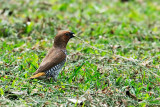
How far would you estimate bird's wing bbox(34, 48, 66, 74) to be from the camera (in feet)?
17.8

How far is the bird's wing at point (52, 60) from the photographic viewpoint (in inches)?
214

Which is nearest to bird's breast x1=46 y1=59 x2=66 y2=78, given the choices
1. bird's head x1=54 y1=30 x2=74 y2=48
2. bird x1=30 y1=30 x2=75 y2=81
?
bird x1=30 y1=30 x2=75 y2=81

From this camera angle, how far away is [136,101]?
4.98 meters

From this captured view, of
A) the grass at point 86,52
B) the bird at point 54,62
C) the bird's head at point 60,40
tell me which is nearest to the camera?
the grass at point 86,52

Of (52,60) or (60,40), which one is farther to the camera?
(60,40)

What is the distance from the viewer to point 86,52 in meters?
6.93

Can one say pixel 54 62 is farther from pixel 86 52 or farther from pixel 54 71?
pixel 86 52

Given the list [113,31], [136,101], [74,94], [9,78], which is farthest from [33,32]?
[136,101]

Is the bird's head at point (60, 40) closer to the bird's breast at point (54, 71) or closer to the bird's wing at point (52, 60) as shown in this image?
the bird's wing at point (52, 60)

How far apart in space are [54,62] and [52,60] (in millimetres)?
66

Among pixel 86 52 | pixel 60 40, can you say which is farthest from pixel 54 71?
pixel 86 52

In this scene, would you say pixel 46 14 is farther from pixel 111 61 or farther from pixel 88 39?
pixel 111 61

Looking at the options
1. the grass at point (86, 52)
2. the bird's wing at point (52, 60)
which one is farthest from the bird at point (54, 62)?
the grass at point (86, 52)

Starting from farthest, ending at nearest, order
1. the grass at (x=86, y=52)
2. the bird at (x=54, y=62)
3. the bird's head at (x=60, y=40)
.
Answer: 1. the bird's head at (x=60, y=40)
2. the bird at (x=54, y=62)
3. the grass at (x=86, y=52)
